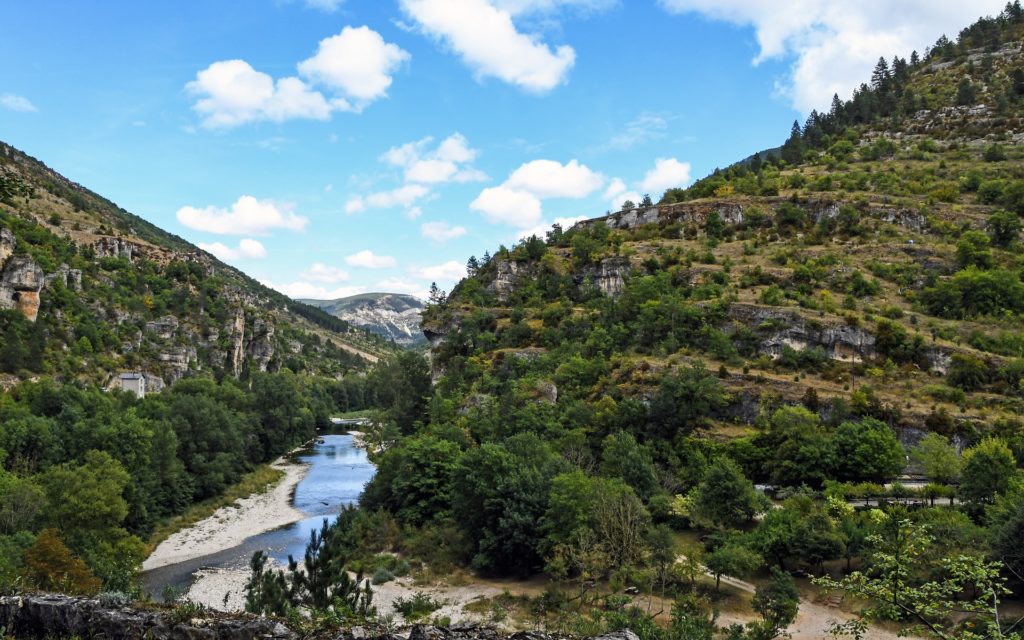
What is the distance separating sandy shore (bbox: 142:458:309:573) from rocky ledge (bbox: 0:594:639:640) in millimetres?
30144

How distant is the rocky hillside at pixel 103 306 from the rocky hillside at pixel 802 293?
38395 millimetres

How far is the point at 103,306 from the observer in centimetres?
8394

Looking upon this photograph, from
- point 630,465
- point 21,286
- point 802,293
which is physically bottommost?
point 630,465

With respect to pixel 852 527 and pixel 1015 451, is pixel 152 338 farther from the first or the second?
pixel 1015 451

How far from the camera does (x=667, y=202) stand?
86.6m

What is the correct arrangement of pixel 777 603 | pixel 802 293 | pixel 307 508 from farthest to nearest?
pixel 802 293
pixel 307 508
pixel 777 603

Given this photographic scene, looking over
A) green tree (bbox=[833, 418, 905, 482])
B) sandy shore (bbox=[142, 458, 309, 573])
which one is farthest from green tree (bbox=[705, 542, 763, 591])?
sandy shore (bbox=[142, 458, 309, 573])

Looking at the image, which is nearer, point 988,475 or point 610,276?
point 988,475

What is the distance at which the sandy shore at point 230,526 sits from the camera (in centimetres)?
4103

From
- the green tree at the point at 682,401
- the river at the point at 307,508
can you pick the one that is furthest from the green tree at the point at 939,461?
the river at the point at 307,508

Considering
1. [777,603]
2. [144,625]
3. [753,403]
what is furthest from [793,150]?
[144,625]

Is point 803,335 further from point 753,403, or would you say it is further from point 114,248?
point 114,248

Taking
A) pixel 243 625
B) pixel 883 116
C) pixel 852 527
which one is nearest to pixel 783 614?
pixel 852 527

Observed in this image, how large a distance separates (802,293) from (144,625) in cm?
5746
